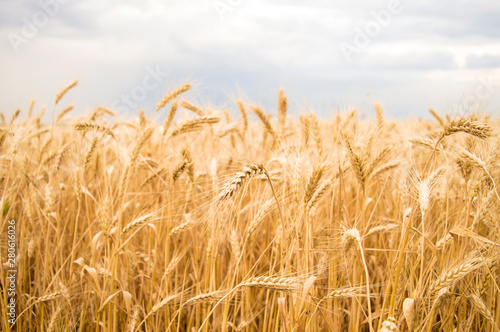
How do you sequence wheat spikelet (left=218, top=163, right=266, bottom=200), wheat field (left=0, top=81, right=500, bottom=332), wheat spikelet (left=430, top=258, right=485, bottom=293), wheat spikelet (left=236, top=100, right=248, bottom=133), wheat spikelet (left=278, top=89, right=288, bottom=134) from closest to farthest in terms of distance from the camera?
wheat spikelet (left=218, top=163, right=266, bottom=200)
wheat spikelet (left=430, top=258, right=485, bottom=293)
wheat field (left=0, top=81, right=500, bottom=332)
wheat spikelet (left=278, top=89, right=288, bottom=134)
wheat spikelet (left=236, top=100, right=248, bottom=133)

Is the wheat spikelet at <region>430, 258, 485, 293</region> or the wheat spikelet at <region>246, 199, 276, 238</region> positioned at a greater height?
the wheat spikelet at <region>246, 199, 276, 238</region>

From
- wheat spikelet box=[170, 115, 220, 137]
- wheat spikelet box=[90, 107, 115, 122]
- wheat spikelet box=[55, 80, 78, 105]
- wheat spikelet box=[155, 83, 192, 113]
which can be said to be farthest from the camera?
wheat spikelet box=[90, 107, 115, 122]

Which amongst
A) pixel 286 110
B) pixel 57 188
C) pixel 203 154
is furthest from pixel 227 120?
pixel 57 188

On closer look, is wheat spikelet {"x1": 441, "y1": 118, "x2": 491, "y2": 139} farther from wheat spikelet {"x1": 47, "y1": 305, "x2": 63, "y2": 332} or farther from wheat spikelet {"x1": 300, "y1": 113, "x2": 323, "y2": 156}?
wheat spikelet {"x1": 47, "y1": 305, "x2": 63, "y2": 332}

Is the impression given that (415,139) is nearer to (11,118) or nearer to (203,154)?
(203,154)

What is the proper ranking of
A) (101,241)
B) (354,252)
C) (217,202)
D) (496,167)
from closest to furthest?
(217,202) < (354,252) < (496,167) < (101,241)

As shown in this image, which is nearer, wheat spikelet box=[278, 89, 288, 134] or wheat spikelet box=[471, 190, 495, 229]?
wheat spikelet box=[471, 190, 495, 229]

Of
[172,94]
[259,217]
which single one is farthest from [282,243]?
[172,94]

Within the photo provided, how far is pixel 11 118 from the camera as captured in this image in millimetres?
3156

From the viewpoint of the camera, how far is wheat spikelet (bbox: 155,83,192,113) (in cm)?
244

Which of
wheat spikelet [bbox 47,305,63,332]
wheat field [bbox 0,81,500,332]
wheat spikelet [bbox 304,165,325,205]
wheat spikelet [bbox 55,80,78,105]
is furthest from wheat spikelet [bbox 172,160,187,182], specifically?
wheat spikelet [bbox 55,80,78,105]

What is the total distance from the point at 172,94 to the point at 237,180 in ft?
4.95

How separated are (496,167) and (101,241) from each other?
99.7 inches

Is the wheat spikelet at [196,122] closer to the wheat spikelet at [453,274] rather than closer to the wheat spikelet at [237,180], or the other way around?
the wheat spikelet at [237,180]
